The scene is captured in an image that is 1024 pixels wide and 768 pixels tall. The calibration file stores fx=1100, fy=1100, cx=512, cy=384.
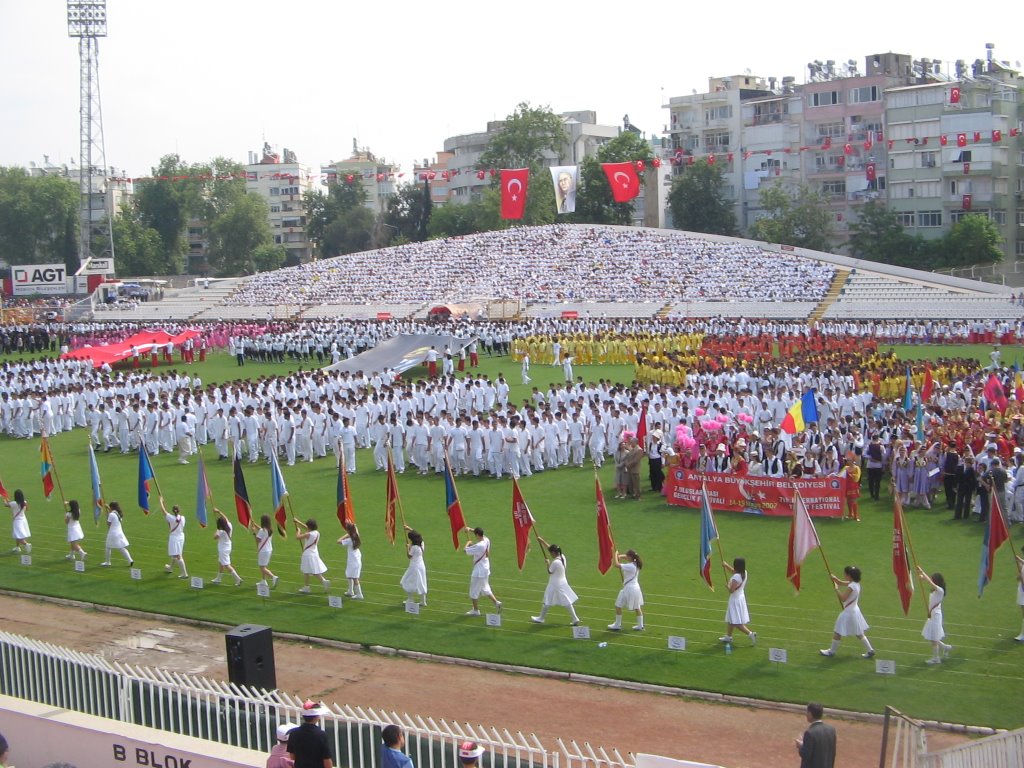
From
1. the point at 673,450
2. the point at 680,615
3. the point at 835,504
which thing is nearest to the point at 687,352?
the point at 673,450

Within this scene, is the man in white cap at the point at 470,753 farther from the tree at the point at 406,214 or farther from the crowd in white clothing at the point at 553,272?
the tree at the point at 406,214

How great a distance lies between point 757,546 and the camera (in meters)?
15.6

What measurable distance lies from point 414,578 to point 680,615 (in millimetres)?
3175

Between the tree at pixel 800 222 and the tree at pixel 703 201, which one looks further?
the tree at pixel 703 201

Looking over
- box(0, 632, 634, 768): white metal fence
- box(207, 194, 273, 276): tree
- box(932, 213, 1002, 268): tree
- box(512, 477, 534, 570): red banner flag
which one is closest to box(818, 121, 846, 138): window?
→ box(932, 213, 1002, 268): tree

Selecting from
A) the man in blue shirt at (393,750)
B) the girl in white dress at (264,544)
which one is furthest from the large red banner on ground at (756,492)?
the man in blue shirt at (393,750)

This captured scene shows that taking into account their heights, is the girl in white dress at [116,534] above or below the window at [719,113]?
below

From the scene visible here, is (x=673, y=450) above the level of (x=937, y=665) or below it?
above

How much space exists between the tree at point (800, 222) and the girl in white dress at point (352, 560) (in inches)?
1965

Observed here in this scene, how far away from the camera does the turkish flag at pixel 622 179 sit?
2079 inches

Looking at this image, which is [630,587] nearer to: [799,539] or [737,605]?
[737,605]

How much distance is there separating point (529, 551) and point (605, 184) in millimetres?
58686

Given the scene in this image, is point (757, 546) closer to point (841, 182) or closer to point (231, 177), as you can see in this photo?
point (841, 182)

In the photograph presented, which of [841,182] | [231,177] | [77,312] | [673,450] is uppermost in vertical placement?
[231,177]
